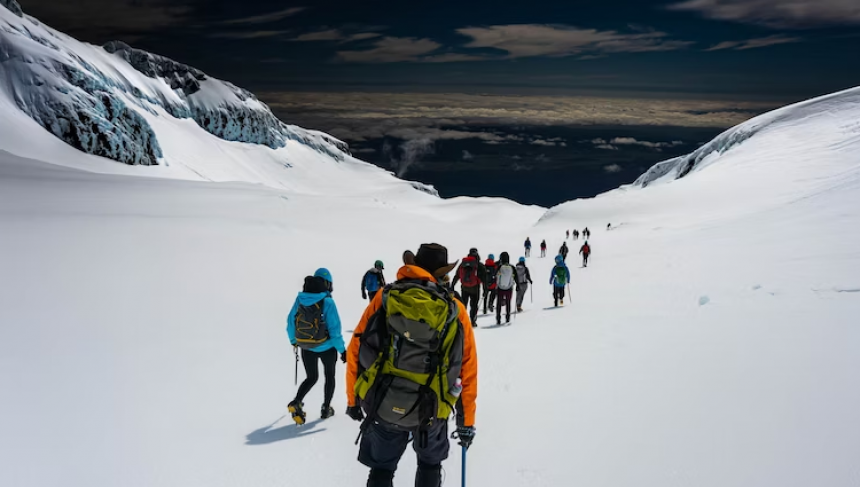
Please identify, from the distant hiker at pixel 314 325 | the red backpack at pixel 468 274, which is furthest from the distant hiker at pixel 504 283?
the distant hiker at pixel 314 325

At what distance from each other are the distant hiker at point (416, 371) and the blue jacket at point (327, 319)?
7.57 feet

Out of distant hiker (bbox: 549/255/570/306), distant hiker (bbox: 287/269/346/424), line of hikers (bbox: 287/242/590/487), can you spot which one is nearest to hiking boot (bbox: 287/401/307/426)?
distant hiker (bbox: 287/269/346/424)

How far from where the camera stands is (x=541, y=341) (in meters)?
11.5

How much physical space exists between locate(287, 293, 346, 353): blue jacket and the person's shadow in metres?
1.01

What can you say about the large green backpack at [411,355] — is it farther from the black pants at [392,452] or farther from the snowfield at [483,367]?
the snowfield at [483,367]

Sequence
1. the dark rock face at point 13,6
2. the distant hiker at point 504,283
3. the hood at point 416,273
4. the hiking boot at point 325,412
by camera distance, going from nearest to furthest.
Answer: the hood at point 416,273 < the hiking boot at point 325,412 < the distant hiker at point 504,283 < the dark rock face at point 13,6

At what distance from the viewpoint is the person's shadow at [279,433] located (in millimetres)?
6770

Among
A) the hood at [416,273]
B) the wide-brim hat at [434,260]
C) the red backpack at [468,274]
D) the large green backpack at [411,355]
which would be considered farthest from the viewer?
the red backpack at [468,274]

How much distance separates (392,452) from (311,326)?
8.98 feet

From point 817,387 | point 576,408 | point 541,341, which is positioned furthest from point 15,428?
point 817,387

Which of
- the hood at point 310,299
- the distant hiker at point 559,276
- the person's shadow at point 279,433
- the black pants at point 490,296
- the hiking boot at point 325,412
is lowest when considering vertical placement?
the person's shadow at point 279,433

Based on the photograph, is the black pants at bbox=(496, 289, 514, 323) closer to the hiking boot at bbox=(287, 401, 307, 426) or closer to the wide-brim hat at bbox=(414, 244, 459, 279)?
the hiking boot at bbox=(287, 401, 307, 426)

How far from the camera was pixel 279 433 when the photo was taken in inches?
276

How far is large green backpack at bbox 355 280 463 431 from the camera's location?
4.25 metres
